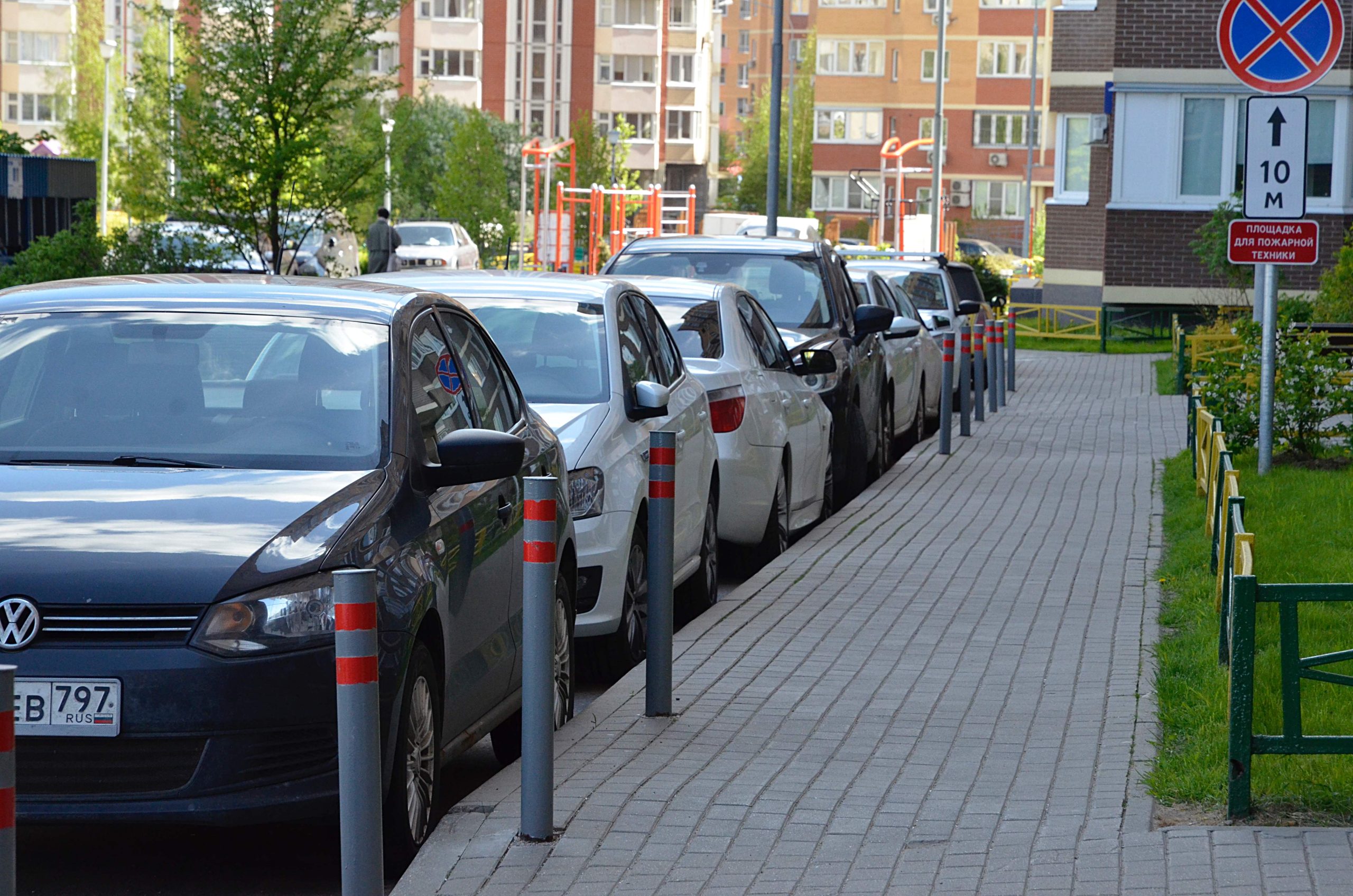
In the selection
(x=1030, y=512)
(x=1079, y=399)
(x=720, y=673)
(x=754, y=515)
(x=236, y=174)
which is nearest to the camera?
(x=720, y=673)

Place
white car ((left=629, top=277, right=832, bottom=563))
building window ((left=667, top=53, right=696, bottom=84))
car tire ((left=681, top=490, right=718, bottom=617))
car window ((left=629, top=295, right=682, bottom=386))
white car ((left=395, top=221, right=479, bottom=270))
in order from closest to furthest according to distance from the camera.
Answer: car window ((left=629, top=295, right=682, bottom=386)) → car tire ((left=681, top=490, right=718, bottom=617)) → white car ((left=629, top=277, right=832, bottom=563)) → white car ((left=395, top=221, right=479, bottom=270)) → building window ((left=667, top=53, right=696, bottom=84))

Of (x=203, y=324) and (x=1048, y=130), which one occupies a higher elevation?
(x=1048, y=130)

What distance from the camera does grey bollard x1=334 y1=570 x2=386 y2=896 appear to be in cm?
394

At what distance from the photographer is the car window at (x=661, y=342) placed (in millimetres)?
9180

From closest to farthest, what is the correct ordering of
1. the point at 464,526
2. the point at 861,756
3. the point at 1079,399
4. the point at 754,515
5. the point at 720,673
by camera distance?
the point at 464,526, the point at 861,756, the point at 720,673, the point at 754,515, the point at 1079,399

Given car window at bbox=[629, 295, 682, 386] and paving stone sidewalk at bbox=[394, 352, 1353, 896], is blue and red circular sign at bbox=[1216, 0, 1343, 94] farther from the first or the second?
car window at bbox=[629, 295, 682, 386]

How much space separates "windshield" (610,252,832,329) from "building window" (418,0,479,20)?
8612cm

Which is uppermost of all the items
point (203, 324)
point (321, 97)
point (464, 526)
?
point (321, 97)

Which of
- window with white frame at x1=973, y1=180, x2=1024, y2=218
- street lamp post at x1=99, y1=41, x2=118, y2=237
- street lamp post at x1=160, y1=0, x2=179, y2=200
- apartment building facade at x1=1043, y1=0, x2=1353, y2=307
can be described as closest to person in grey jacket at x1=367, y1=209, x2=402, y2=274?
street lamp post at x1=160, y1=0, x2=179, y2=200

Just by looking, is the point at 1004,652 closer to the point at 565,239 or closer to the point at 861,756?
the point at 861,756

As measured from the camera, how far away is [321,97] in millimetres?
19906

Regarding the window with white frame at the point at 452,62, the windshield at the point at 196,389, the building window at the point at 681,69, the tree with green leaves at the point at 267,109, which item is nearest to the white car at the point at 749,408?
the windshield at the point at 196,389

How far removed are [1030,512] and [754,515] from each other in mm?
3109

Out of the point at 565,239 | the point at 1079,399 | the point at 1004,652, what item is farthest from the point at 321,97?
the point at 565,239
